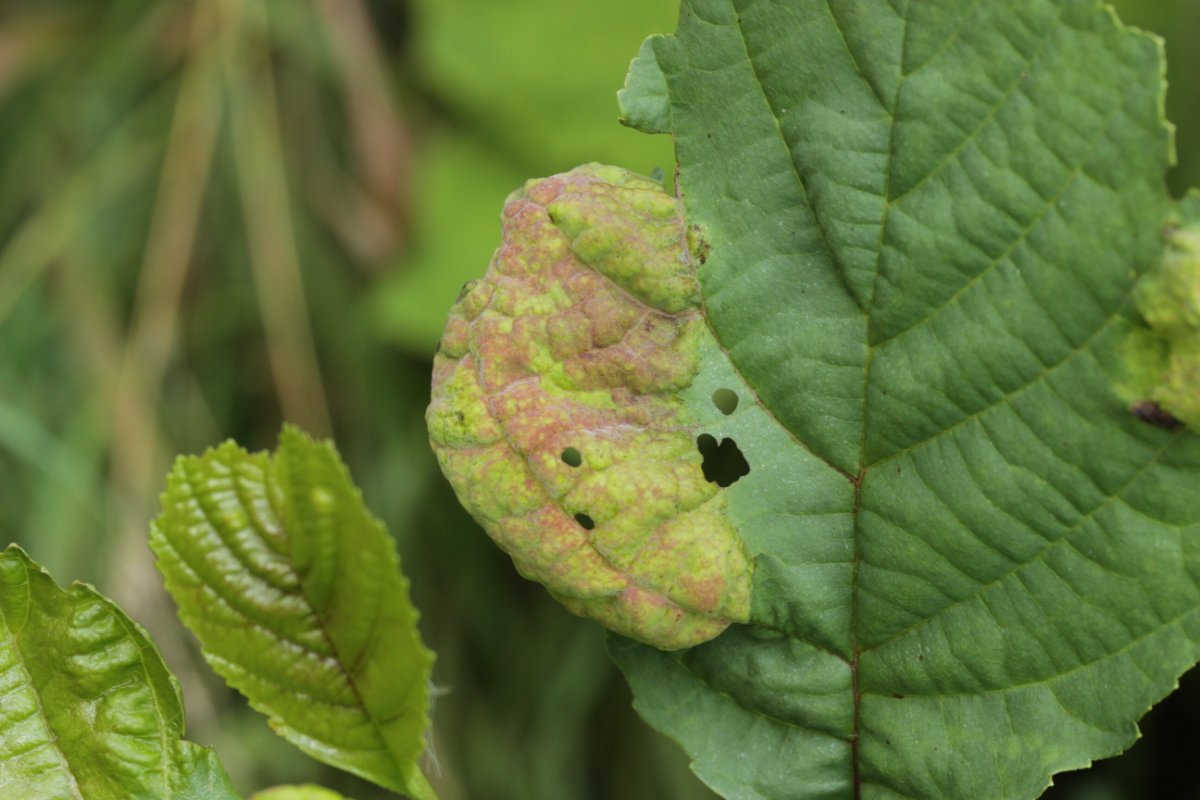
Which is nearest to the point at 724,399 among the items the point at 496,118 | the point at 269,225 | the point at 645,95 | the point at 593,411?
the point at 593,411

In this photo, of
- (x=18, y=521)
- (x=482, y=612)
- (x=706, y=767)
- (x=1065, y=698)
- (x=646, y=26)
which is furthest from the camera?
(x=482, y=612)

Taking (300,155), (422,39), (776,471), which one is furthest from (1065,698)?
(300,155)

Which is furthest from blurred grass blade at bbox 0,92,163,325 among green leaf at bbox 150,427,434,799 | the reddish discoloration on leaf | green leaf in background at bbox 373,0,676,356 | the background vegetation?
the reddish discoloration on leaf

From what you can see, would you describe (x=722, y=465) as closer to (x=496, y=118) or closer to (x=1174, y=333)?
(x=1174, y=333)

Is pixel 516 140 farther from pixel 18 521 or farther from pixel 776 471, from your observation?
pixel 776 471

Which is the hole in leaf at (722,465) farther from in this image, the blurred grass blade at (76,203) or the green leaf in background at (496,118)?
the blurred grass blade at (76,203)

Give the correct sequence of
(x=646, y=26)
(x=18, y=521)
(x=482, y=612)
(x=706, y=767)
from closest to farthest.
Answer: (x=706, y=767), (x=646, y=26), (x=18, y=521), (x=482, y=612)
